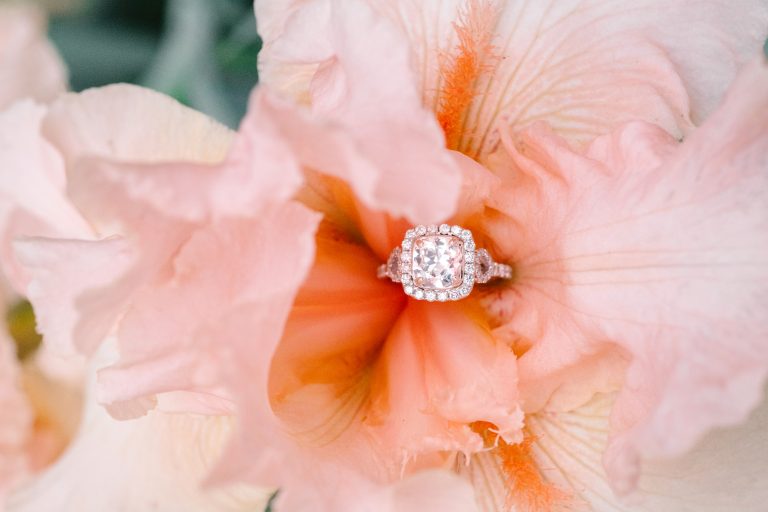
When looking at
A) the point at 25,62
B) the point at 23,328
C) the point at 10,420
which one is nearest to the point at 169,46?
the point at 25,62

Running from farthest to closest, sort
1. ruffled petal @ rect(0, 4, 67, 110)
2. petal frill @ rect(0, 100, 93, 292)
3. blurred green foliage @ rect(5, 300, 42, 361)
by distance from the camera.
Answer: blurred green foliage @ rect(5, 300, 42, 361)
ruffled petal @ rect(0, 4, 67, 110)
petal frill @ rect(0, 100, 93, 292)

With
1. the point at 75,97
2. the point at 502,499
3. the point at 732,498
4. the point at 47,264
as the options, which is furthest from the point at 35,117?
the point at 732,498

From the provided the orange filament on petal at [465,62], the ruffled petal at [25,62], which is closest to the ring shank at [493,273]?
the orange filament on petal at [465,62]

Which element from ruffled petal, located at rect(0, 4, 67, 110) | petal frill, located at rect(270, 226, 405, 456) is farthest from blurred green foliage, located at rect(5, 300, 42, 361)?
petal frill, located at rect(270, 226, 405, 456)

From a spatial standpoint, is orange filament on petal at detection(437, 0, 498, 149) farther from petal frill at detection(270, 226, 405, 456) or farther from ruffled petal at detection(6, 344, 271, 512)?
ruffled petal at detection(6, 344, 271, 512)

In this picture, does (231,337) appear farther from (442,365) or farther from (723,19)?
(723,19)

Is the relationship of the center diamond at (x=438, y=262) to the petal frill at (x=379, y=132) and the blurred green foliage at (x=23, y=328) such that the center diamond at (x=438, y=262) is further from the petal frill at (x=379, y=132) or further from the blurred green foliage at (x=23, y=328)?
the blurred green foliage at (x=23, y=328)
